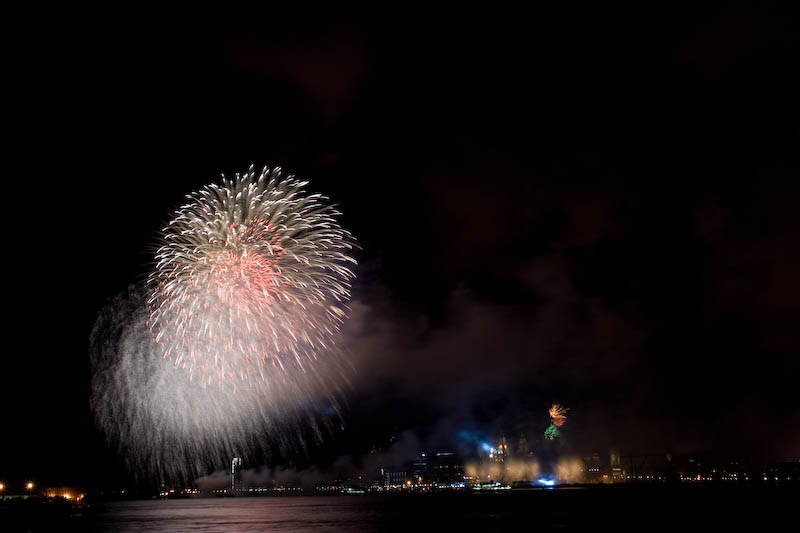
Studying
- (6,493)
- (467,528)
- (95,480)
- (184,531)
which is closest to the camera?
(467,528)

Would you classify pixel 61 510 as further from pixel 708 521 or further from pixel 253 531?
pixel 708 521

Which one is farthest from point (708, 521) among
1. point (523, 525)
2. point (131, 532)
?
point (131, 532)

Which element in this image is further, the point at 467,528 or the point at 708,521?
the point at 708,521

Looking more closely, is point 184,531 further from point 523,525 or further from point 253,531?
point 523,525

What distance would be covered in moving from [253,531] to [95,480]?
14835 cm

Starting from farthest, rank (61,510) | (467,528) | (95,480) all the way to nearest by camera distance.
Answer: (95,480)
(61,510)
(467,528)

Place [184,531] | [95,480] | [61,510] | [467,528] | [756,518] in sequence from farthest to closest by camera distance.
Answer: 1. [95,480]
2. [61,510]
3. [756,518]
4. [184,531]
5. [467,528]

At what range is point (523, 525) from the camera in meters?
65.9

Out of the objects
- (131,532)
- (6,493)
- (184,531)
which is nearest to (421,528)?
(184,531)

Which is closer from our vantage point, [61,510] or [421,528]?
[421,528]

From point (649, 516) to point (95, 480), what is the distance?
547 ft

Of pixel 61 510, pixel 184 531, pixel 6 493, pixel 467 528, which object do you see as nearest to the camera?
pixel 467 528

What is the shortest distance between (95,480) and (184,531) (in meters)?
144

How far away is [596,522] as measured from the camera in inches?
2721
